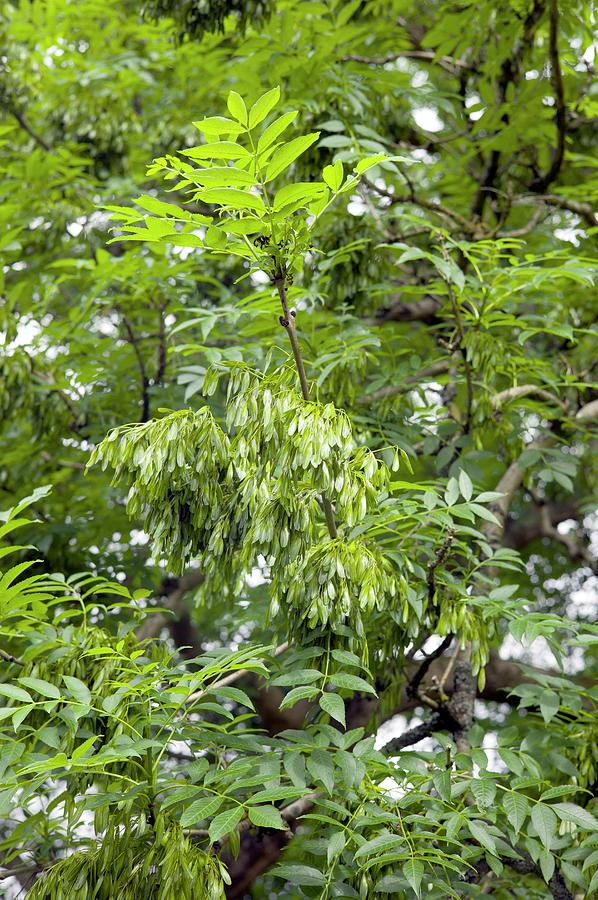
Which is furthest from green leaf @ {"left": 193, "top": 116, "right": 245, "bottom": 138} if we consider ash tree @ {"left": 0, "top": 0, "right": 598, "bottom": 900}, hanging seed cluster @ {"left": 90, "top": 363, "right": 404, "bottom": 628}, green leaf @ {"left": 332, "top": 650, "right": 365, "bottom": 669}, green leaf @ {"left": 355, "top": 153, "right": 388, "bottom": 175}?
green leaf @ {"left": 332, "top": 650, "right": 365, "bottom": 669}

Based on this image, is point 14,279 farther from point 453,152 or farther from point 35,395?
point 453,152

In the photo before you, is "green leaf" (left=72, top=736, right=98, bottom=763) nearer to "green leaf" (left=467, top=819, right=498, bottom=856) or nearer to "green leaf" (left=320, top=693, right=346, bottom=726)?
"green leaf" (left=320, top=693, right=346, bottom=726)

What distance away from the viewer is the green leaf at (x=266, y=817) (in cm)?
181

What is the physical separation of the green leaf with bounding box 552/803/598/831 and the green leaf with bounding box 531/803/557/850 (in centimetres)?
2

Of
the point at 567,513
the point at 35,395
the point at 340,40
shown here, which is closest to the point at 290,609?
the point at 35,395

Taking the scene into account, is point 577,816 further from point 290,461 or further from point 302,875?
point 290,461

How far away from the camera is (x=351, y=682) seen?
6.56ft

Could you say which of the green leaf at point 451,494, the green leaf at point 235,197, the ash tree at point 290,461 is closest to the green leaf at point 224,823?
the ash tree at point 290,461

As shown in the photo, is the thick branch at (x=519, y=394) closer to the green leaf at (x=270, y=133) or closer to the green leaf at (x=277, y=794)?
the green leaf at (x=270, y=133)

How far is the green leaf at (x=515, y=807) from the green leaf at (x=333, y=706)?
0.46m

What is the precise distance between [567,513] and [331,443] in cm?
460

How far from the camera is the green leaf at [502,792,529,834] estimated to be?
2100 millimetres

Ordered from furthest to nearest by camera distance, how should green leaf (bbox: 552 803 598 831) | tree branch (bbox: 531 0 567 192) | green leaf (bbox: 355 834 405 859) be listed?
tree branch (bbox: 531 0 567 192) → green leaf (bbox: 552 803 598 831) → green leaf (bbox: 355 834 405 859)

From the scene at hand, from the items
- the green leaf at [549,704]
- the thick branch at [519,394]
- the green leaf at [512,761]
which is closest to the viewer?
the green leaf at [512,761]
